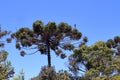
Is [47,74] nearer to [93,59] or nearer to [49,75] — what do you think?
[49,75]

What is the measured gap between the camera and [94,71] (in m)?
40.7

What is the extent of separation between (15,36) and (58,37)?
4690 mm

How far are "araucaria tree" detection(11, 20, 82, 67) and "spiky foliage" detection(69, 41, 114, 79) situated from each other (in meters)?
1.42

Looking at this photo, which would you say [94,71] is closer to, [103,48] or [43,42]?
[103,48]

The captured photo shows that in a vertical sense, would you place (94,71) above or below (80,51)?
below

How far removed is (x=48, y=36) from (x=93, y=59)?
5443mm

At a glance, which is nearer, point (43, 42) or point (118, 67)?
point (118, 67)

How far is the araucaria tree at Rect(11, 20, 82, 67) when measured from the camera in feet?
145

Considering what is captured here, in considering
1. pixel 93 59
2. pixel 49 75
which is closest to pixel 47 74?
pixel 49 75

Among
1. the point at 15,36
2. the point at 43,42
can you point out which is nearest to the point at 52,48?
the point at 43,42

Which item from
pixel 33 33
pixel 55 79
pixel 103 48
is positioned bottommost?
pixel 55 79

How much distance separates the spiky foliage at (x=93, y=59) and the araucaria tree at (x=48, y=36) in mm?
1423

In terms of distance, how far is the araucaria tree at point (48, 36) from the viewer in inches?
1740

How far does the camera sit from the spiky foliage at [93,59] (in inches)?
1599
